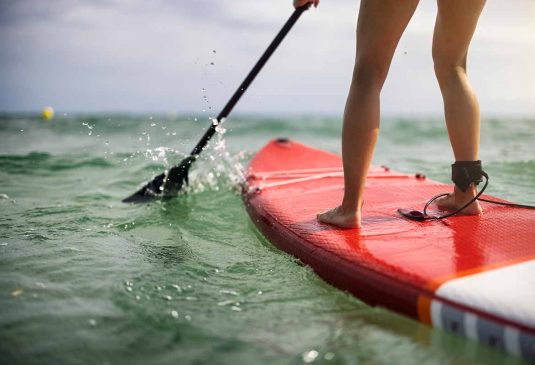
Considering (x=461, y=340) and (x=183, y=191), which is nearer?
(x=461, y=340)

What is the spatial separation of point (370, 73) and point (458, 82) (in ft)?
1.66

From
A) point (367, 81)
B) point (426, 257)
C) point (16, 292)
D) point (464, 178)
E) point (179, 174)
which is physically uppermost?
point (367, 81)

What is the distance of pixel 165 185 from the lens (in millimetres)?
3562

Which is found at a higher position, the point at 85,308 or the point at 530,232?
the point at 530,232

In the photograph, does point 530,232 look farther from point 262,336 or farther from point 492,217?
point 262,336

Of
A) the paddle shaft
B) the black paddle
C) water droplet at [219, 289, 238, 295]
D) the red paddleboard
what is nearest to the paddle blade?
the black paddle

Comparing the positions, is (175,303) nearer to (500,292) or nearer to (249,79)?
(500,292)

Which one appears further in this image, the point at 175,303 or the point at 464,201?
the point at 464,201

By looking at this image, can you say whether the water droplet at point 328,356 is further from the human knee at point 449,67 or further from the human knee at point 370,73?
the human knee at point 449,67

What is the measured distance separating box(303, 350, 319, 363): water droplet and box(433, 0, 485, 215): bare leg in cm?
113

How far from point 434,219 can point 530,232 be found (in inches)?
14.4

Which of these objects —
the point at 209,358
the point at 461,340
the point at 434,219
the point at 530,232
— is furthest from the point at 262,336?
the point at 530,232

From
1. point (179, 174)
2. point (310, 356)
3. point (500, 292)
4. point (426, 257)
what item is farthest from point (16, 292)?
point (179, 174)

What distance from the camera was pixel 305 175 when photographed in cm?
332
